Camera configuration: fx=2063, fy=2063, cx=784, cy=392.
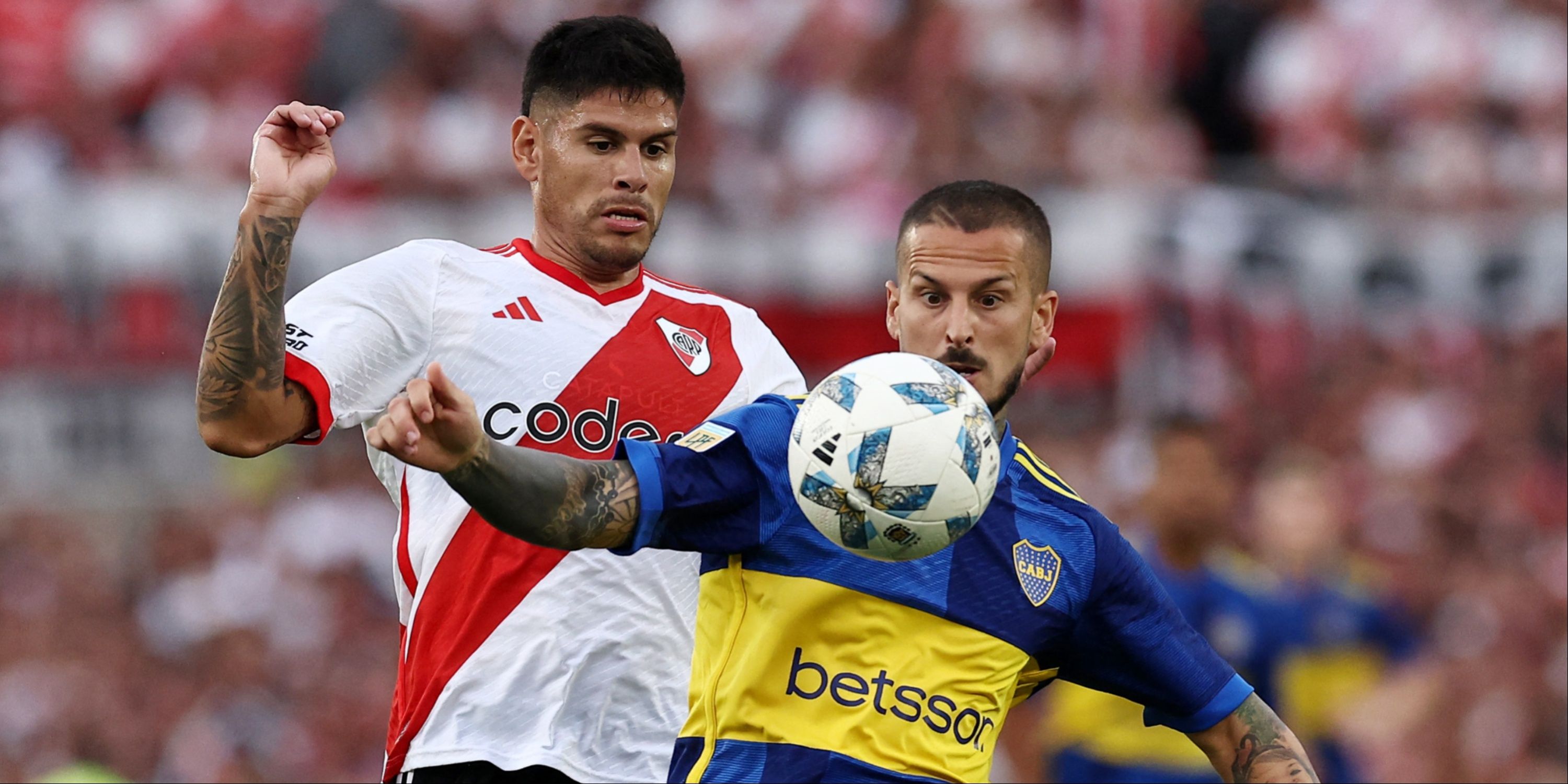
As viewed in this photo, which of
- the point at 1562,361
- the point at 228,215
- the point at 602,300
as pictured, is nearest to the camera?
the point at 602,300

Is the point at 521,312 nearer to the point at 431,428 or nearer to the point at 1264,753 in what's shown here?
the point at 431,428

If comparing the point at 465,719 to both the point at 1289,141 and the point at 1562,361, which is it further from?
the point at 1289,141

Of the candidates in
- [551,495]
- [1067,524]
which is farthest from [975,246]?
[551,495]

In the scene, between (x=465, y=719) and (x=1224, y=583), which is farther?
(x=1224, y=583)

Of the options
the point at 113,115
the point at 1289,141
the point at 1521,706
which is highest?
the point at 113,115

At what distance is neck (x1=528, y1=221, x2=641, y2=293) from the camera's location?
212 inches

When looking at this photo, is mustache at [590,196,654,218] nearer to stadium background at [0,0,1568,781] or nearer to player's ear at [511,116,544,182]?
player's ear at [511,116,544,182]

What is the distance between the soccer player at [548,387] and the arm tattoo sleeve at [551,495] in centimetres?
83

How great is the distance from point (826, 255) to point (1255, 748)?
1007 cm

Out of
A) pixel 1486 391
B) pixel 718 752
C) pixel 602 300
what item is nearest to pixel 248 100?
pixel 1486 391

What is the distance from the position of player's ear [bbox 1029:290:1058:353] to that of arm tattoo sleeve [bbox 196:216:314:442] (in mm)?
1751

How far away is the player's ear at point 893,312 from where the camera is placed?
192 inches

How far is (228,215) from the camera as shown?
594 inches

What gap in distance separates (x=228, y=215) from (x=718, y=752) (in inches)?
457
